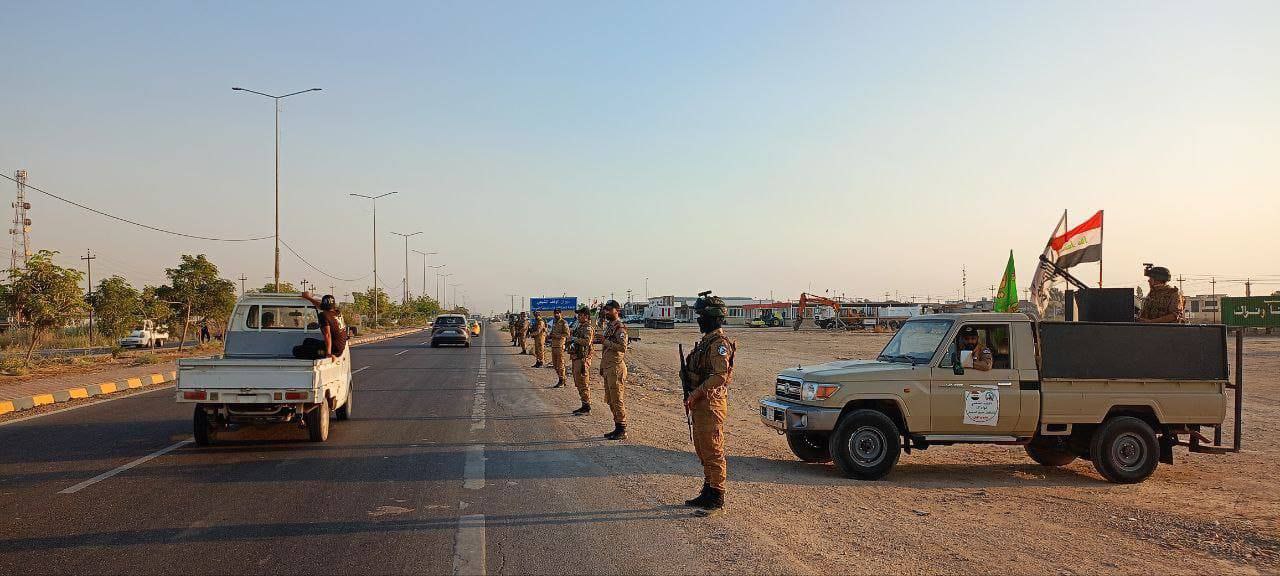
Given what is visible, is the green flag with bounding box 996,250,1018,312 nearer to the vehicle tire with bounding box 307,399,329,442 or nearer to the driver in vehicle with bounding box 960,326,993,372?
the driver in vehicle with bounding box 960,326,993,372

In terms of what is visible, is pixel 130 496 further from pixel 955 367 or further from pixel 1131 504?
pixel 1131 504

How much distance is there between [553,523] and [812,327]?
72206 millimetres

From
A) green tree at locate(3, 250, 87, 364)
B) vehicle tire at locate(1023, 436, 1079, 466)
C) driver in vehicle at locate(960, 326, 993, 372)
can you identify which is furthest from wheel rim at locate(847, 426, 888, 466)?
green tree at locate(3, 250, 87, 364)

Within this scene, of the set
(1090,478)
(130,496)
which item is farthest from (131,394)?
(1090,478)

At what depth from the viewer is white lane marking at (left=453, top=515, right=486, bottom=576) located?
510 cm

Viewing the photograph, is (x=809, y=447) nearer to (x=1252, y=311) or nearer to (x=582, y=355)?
(x=582, y=355)

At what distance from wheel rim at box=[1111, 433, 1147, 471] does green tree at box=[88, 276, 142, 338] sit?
31564mm

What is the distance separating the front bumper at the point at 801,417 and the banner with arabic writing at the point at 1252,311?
2225 inches

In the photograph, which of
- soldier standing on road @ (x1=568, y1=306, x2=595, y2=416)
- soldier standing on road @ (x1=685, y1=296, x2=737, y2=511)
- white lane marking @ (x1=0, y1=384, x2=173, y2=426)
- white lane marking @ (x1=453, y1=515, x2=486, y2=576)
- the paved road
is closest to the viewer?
white lane marking @ (x1=453, y1=515, x2=486, y2=576)

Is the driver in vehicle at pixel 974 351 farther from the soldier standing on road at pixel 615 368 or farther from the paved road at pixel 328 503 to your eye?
the soldier standing on road at pixel 615 368

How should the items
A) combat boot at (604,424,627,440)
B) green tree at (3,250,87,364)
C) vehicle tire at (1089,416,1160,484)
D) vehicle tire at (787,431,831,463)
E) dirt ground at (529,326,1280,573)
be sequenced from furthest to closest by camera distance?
green tree at (3,250,87,364), combat boot at (604,424,627,440), vehicle tire at (787,431,831,463), vehicle tire at (1089,416,1160,484), dirt ground at (529,326,1280,573)

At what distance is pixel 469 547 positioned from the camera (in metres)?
5.58

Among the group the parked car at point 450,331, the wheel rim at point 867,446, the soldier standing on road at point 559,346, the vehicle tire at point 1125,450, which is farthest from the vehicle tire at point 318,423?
the parked car at point 450,331

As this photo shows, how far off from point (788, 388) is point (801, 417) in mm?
521
